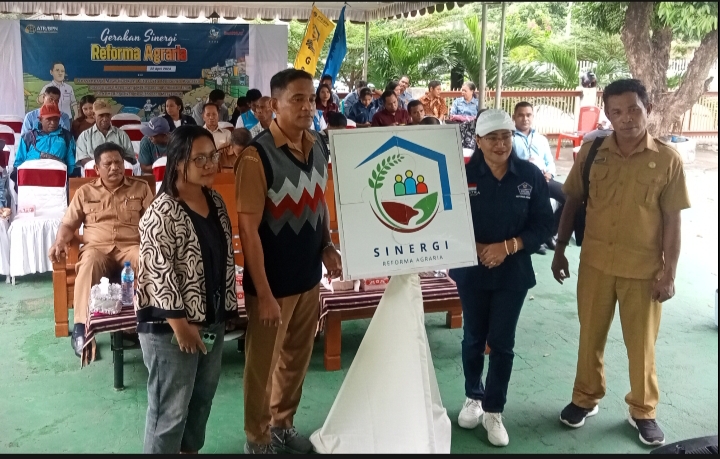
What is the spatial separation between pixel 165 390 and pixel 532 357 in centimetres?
275

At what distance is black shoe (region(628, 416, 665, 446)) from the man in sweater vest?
177 cm

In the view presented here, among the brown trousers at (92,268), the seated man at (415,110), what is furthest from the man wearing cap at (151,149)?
the seated man at (415,110)

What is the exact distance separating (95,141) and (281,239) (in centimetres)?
466

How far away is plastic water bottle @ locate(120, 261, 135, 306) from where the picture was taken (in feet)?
14.0

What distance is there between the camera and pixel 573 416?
370 cm

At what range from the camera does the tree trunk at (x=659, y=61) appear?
1355cm

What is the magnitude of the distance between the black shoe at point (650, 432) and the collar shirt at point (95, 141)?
525cm

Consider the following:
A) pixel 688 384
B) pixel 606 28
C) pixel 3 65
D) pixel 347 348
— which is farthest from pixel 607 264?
pixel 606 28

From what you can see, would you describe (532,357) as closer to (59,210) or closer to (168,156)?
(168,156)

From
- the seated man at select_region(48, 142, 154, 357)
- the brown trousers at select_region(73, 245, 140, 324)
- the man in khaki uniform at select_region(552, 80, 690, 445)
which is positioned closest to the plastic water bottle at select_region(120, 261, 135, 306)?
the brown trousers at select_region(73, 245, 140, 324)

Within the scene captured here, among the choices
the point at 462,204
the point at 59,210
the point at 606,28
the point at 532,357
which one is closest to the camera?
→ the point at 462,204

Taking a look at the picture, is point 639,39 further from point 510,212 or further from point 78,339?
point 78,339

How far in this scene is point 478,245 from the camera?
3283 mm

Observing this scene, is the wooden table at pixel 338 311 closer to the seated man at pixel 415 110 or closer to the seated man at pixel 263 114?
the seated man at pixel 263 114
